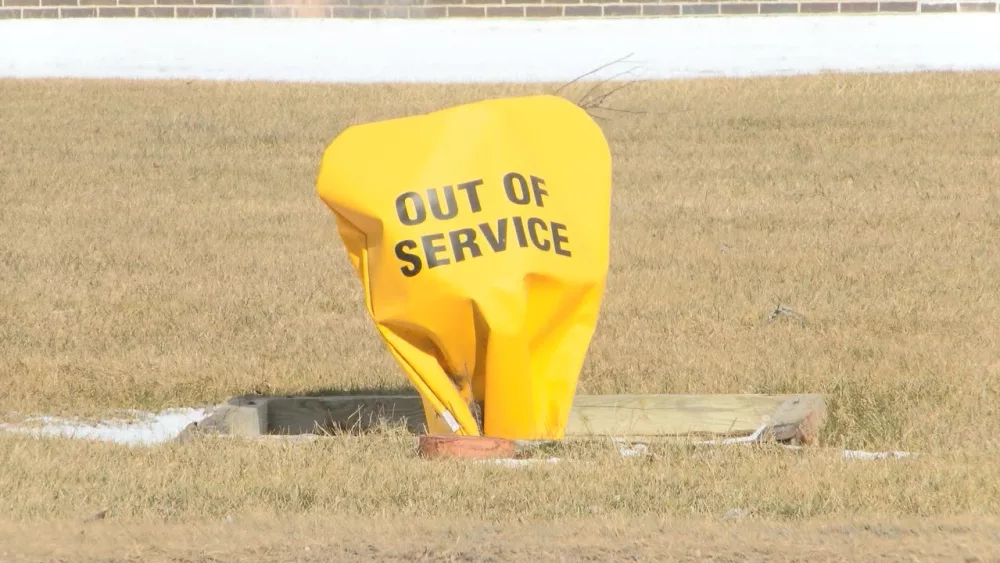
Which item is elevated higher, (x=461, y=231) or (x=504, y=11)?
(x=461, y=231)

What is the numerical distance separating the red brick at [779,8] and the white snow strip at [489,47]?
0.10 metres

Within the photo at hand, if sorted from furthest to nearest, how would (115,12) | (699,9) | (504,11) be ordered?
(115,12)
(504,11)
(699,9)

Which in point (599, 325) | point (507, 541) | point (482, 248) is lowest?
point (599, 325)

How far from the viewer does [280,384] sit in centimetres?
860

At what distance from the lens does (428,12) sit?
19469 millimetres

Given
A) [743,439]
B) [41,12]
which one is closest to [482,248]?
[743,439]

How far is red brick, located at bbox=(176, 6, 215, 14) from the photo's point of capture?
19641mm

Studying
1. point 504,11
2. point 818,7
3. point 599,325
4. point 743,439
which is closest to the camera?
point 743,439

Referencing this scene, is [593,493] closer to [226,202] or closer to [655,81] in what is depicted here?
[226,202]

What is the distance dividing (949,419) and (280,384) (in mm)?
3500

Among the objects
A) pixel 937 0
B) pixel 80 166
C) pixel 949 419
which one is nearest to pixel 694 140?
pixel 937 0

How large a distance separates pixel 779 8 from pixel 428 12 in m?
4.26

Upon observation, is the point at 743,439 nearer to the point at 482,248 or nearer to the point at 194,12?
the point at 482,248

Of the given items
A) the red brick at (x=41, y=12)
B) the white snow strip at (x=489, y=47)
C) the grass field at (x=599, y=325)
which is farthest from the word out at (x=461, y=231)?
the red brick at (x=41, y=12)
